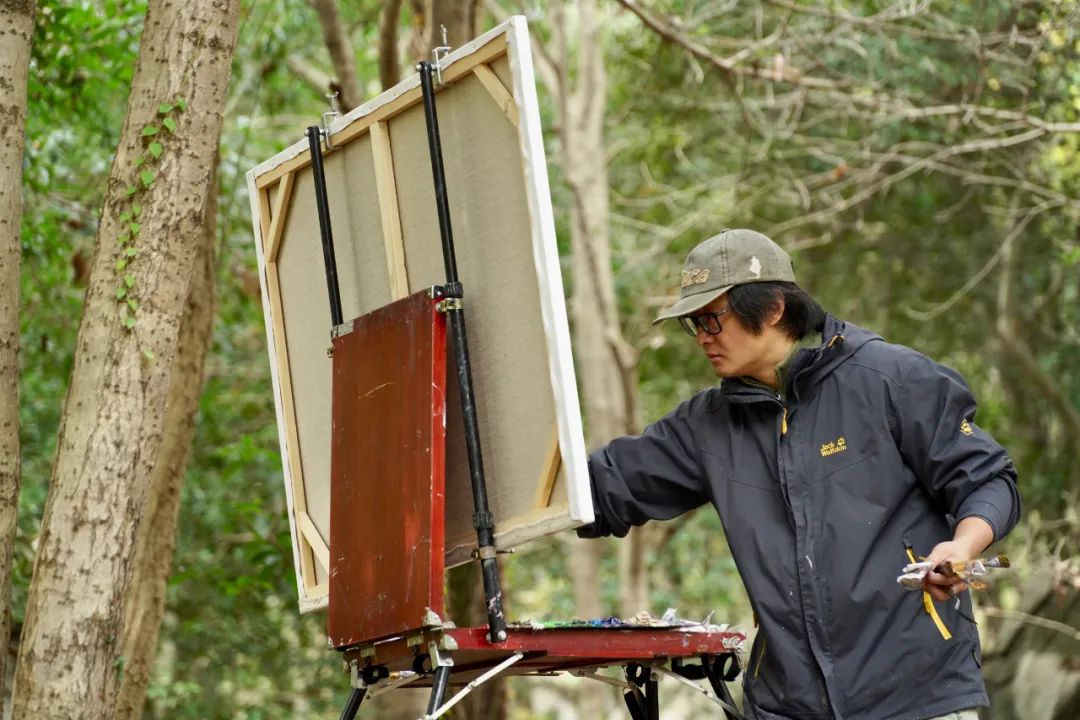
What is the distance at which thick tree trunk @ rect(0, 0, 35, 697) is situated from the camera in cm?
352

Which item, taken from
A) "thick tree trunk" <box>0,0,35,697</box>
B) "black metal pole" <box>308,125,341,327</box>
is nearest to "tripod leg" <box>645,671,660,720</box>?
"black metal pole" <box>308,125,341,327</box>

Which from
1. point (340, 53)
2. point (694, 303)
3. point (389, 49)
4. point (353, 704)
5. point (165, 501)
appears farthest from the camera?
point (340, 53)

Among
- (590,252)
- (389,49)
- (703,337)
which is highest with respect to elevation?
(590,252)

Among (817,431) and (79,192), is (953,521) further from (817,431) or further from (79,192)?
(79,192)

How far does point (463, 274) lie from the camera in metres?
3.17

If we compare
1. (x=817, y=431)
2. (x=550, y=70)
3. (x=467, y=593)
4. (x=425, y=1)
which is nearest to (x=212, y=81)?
(x=817, y=431)

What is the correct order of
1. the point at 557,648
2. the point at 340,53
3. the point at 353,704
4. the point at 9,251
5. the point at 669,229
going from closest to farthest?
1. the point at 557,648
2. the point at 353,704
3. the point at 9,251
4. the point at 340,53
5. the point at 669,229

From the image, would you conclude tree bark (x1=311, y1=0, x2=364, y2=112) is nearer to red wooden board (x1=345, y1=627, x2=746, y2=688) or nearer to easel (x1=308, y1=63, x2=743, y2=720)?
easel (x1=308, y1=63, x2=743, y2=720)

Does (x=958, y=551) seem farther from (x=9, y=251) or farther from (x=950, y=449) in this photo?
(x=9, y=251)

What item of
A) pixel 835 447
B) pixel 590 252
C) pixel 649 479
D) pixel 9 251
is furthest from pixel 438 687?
pixel 590 252

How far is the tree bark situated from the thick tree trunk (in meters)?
3.66

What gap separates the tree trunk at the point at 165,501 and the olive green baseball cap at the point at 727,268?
2150mm

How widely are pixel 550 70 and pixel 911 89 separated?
4032 mm

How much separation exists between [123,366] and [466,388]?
0.93 meters
